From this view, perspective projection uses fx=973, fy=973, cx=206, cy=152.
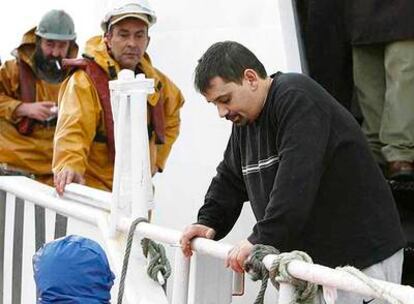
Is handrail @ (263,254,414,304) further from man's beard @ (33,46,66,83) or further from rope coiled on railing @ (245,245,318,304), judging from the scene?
man's beard @ (33,46,66,83)

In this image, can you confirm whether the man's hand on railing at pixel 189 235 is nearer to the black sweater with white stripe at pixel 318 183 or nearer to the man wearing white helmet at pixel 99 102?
the black sweater with white stripe at pixel 318 183

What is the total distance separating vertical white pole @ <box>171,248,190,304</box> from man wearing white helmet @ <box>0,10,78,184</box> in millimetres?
2707

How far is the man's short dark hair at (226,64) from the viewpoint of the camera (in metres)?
3.11

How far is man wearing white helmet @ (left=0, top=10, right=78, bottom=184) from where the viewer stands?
19.5 feet

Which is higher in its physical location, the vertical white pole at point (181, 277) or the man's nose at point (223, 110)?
the man's nose at point (223, 110)

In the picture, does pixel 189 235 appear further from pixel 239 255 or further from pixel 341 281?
pixel 341 281

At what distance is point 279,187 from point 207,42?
2.65m

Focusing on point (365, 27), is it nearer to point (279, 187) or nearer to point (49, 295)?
point (279, 187)

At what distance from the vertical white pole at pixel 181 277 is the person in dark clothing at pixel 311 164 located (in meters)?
0.39

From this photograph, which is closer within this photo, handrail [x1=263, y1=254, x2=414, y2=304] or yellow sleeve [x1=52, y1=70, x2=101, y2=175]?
handrail [x1=263, y1=254, x2=414, y2=304]

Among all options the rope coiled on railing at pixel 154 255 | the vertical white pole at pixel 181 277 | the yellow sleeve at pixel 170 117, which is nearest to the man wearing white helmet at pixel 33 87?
the yellow sleeve at pixel 170 117

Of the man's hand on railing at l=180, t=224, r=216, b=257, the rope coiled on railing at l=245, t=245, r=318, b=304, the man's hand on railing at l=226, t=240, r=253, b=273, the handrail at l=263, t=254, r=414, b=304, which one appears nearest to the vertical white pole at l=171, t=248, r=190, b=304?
the man's hand on railing at l=180, t=224, r=216, b=257

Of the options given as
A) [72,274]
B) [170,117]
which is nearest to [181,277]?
[72,274]

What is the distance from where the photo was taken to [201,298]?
3410 mm
